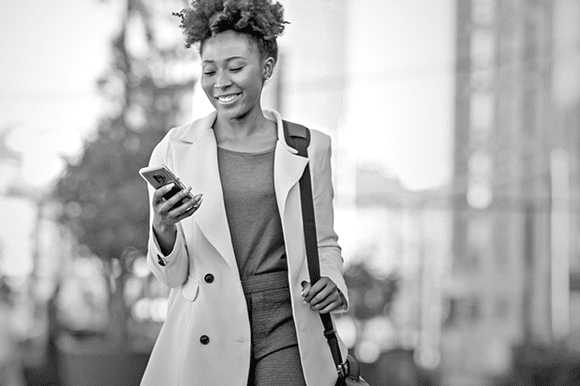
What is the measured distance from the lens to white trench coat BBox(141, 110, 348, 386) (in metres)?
2.26

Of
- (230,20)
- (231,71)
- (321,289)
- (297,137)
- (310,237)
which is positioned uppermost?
(230,20)

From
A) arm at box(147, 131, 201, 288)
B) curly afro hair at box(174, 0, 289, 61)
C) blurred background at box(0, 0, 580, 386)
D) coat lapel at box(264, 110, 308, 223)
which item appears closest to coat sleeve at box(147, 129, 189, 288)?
arm at box(147, 131, 201, 288)

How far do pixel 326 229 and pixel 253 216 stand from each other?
0.63 feet

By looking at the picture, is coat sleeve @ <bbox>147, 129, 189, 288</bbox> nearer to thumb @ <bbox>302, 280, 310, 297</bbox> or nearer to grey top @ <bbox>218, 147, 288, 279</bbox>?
grey top @ <bbox>218, 147, 288, 279</bbox>

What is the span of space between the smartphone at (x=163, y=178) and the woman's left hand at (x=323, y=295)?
357 mm

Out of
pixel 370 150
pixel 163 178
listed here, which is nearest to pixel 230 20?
pixel 163 178

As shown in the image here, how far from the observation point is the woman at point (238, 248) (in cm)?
227

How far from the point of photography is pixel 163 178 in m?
2.12

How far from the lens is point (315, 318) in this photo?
231cm

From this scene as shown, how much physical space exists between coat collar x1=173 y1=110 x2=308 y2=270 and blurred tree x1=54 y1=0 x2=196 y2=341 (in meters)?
3.71

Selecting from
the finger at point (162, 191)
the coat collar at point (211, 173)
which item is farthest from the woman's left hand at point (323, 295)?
the finger at point (162, 191)

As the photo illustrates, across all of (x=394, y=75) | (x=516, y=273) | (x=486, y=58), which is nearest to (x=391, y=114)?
(x=394, y=75)

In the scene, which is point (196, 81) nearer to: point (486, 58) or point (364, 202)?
point (364, 202)

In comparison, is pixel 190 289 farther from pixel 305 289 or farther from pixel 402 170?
pixel 402 170
